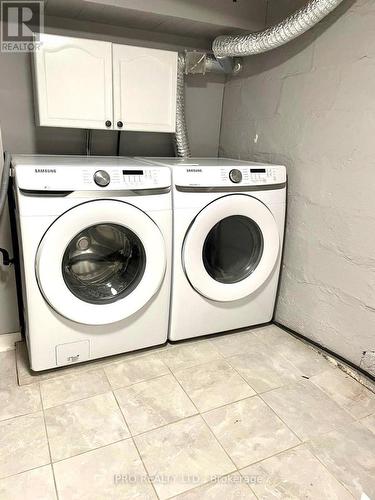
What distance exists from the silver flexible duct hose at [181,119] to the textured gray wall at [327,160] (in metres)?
0.43

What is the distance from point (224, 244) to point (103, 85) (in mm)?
1048

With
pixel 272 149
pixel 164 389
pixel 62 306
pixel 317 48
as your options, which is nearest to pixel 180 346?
pixel 164 389

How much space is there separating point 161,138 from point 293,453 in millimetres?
1910

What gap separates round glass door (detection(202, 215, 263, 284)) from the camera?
1.89 meters

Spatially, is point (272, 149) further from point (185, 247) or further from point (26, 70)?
point (26, 70)

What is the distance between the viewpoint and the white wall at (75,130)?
1.86 metres

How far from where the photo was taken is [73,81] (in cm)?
177

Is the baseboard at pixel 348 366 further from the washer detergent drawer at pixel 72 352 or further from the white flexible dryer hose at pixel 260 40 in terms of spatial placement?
the white flexible dryer hose at pixel 260 40

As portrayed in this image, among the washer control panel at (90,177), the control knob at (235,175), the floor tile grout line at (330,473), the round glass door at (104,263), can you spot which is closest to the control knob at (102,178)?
the washer control panel at (90,177)

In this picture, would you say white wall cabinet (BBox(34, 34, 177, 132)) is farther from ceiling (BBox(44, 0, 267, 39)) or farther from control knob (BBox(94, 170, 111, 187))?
control knob (BBox(94, 170, 111, 187))

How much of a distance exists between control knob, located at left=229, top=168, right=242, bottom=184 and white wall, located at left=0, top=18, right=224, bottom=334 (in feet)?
2.57

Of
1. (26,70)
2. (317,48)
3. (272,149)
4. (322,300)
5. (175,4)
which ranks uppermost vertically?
(175,4)

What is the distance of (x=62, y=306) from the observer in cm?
152

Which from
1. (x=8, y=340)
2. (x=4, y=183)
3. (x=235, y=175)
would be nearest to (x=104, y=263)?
(x=4, y=183)
